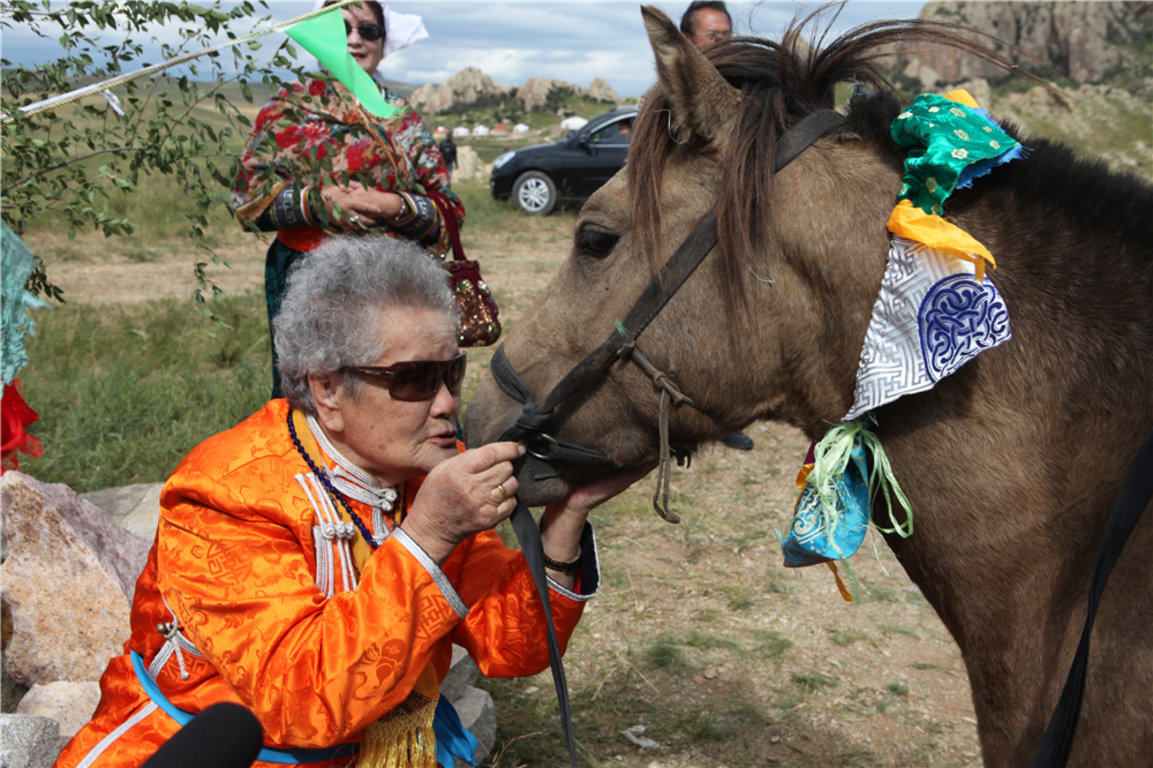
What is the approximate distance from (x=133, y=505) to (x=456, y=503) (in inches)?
125

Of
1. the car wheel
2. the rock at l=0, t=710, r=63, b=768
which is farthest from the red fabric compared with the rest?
the car wheel

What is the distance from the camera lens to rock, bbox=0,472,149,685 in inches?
112

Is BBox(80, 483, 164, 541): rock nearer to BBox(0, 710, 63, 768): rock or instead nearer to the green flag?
BBox(0, 710, 63, 768): rock

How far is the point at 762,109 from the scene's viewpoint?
5.64 ft

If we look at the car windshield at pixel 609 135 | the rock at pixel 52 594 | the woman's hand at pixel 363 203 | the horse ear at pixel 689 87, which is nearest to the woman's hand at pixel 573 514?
the horse ear at pixel 689 87

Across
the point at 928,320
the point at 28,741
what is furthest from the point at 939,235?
the point at 28,741

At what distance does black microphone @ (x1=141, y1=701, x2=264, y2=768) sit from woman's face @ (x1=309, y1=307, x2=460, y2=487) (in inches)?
43.1

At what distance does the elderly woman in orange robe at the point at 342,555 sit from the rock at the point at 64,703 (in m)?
0.92

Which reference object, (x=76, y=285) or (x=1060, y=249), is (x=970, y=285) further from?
(x=76, y=285)

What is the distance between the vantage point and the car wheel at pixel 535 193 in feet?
49.1

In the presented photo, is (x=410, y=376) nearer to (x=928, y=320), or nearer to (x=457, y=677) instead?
(x=928, y=320)

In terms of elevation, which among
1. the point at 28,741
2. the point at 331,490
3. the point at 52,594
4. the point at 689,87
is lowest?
the point at 52,594

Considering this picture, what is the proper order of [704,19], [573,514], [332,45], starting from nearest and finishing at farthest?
1. [573,514]
2. [332,45]
3. [704,19]

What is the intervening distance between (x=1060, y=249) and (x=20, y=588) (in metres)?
3.30
